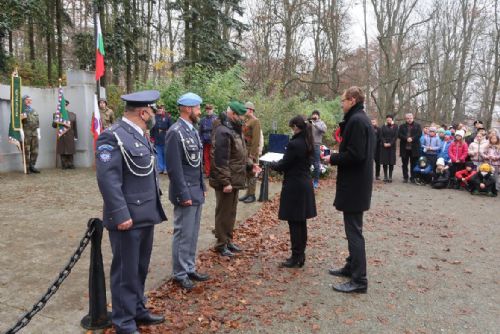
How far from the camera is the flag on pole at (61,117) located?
12.5 m

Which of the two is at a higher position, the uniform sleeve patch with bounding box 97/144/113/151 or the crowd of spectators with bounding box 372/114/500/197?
the uniform sleeve patch with bounding box 97/144/113/151

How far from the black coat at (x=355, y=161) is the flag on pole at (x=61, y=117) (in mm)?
10362

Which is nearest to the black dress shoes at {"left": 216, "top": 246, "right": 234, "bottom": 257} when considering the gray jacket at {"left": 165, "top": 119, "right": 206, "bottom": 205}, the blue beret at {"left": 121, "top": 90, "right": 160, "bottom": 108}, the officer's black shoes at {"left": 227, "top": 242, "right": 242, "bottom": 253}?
→ the officer's black shoes at {"left": 227, "top": 242, "right": 242, "bottom": 253}

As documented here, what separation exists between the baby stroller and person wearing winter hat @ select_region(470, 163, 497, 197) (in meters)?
1.51

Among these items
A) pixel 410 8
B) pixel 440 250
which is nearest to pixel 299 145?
pixel 440 250

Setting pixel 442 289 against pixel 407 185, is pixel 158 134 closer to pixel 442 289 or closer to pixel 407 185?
pixel 407 185

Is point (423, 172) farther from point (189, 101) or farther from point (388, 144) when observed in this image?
point (189, 101)

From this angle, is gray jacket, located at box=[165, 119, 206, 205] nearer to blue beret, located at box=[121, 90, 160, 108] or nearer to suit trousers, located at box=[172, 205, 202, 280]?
suit trousers, located at box=[172, 205, 202, 280]

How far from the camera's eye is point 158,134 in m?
12.6

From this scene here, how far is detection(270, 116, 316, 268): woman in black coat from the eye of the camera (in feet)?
17.1

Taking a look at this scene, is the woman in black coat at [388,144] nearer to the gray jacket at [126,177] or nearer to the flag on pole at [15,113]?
the gray jacket at [126,177]

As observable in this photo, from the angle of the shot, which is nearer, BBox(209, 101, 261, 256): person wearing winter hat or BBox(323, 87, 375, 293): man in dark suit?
BBox(323, 87, 375, 293): man in dark suit

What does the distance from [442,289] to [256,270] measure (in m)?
2.27

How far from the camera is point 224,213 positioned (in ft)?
18.6
